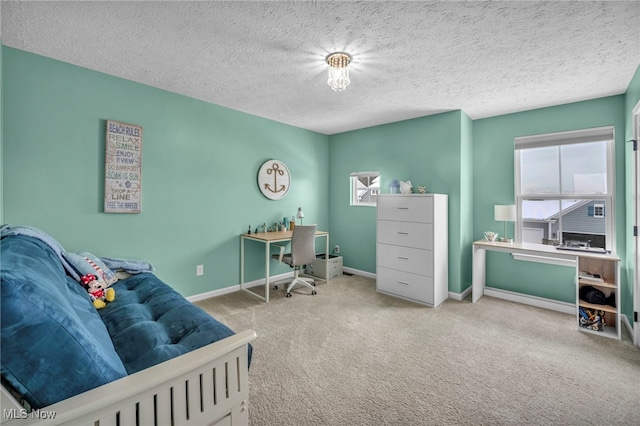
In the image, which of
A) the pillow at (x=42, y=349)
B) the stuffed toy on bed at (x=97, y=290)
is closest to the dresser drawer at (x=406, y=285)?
the stuffed toy on bed at (x=97, y=290)

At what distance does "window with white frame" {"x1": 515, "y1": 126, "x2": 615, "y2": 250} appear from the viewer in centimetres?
292

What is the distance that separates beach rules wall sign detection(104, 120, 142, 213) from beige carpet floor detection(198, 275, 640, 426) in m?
1.40

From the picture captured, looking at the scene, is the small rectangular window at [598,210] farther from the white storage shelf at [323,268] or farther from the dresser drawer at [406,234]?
the white storage shelf at [323,268]

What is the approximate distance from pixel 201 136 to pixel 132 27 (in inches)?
56.2

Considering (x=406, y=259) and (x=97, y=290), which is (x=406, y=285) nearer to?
(x=406, y=259)

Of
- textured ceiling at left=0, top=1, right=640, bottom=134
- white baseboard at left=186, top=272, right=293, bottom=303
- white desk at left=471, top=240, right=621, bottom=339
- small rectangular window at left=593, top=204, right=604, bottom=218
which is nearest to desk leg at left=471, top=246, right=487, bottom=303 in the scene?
white desk at left=471, top=240, right=621, bottom=339

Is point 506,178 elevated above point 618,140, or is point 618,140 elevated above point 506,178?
point 618,140

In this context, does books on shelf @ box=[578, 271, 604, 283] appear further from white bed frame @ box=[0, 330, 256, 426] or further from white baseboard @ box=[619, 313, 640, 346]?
white bed frame @ box=[0, 330, 256, 426]

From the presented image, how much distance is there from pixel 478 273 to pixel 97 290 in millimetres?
3910

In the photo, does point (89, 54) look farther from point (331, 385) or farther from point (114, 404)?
point (331, 385)

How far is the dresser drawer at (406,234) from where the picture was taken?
10.6 feet

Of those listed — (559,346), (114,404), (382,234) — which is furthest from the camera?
(382,234)

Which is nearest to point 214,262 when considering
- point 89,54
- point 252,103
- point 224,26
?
point 252,103

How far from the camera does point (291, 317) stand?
2859 mm
